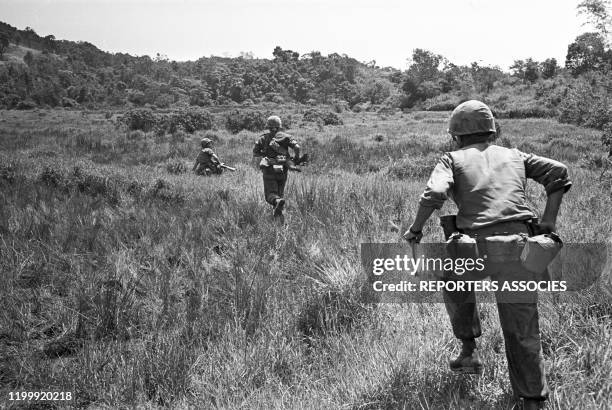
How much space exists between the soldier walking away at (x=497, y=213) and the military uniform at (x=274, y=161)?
182 inches

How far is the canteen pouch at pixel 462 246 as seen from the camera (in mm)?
2247

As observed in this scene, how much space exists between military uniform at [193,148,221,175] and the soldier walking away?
33.2 ft

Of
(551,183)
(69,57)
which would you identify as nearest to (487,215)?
(551,183)

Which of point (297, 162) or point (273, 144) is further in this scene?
point (273, 144)

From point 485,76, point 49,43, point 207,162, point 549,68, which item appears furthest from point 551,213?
A: point 49,43

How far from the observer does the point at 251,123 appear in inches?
1083

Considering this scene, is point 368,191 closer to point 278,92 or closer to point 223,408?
point 223,408

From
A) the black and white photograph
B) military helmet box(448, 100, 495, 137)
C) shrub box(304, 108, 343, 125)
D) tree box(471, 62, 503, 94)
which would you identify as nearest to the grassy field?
the black and white photograph

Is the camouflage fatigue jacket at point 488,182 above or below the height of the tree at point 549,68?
below

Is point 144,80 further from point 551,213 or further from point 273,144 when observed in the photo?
point 551,213

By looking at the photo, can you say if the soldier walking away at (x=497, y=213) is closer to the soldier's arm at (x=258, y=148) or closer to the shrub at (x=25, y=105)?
the soldier's arm at (x=258, y=148)

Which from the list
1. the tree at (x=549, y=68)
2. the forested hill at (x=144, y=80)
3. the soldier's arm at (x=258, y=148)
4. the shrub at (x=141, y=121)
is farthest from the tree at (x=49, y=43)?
the soldier's arm at (x=258, y=148)

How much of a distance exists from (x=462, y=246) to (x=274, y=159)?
508 cm

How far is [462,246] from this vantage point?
226 cm
